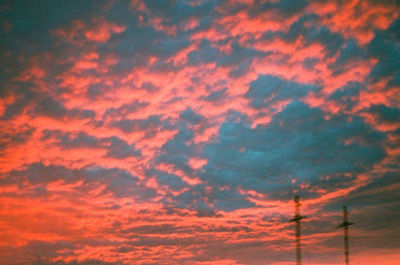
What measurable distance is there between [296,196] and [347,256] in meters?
18.4

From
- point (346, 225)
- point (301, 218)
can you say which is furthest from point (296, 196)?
point (346, 225)

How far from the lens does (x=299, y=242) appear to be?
114 m

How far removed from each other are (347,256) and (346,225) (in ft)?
23.4

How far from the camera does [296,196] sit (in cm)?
11425

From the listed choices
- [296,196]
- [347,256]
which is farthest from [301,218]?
[347,256]

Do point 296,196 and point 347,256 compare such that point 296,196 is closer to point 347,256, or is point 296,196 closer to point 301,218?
point 301,218

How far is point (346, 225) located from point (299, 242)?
12.5 metres

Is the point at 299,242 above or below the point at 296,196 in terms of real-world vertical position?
below

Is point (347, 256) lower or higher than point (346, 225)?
lower

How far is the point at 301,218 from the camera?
115125 millimetres

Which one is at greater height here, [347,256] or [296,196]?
[296,196]

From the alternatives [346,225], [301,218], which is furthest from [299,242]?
[346,225]

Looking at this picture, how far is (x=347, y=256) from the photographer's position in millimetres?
114625

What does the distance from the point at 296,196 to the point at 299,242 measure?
416 inches
